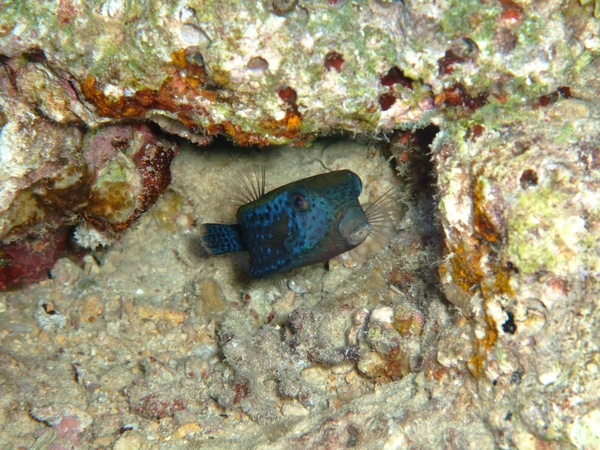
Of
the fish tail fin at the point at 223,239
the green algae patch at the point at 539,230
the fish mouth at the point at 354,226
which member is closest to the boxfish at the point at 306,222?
the fish mouth at the point at 354,226

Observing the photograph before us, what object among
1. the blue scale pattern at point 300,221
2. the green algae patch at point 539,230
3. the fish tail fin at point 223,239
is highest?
the green algae patch at point 539,230

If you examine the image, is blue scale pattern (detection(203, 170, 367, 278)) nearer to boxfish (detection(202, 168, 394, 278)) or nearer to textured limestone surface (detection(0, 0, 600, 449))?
boxfish (detection(202, 168, 394, 278))

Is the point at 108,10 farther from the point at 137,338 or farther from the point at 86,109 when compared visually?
the point at 137,338

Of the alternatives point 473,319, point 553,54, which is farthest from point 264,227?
point 553,54

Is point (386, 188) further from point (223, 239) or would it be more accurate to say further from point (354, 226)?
point (223, 239)

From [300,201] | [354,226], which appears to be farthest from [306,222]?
[354,226]

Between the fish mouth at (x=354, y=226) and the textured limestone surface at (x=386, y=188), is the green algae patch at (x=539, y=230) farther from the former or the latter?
the fish mouth at (x=354, y=226)

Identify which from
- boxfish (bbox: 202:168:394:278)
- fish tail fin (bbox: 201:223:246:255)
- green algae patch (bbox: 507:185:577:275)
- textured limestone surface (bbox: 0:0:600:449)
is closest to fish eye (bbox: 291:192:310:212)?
boxfish (bbox: 202:168:394:278)
